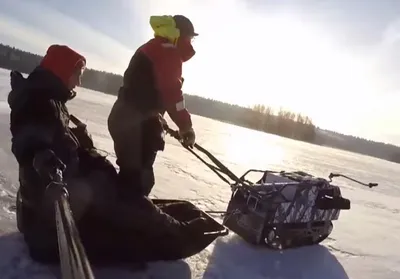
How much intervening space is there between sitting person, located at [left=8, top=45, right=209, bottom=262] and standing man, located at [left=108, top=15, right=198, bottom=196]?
28 centimetres

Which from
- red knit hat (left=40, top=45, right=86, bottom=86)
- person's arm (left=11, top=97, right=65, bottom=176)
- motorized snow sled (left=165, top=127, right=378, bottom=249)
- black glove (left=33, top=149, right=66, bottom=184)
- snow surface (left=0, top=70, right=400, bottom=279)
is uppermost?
red knit hat (left=40, top=45, right=86, bottom=86)

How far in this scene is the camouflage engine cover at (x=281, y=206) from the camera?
443 centimetres

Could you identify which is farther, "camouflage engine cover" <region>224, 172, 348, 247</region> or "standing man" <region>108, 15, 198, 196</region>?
"camouflage engine cover" <region>224, 172, 348, 247</region>

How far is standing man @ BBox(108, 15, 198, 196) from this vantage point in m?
3.95

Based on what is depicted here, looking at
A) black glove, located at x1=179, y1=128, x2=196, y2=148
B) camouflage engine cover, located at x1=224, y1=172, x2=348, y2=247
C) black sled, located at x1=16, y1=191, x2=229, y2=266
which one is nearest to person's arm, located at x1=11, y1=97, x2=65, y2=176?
black sled, located at x1=16, y1=191, x2=229, y2=266

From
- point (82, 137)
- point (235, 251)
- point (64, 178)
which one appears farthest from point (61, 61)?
point (235, 251)

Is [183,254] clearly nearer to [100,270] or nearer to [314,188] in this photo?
[100,270]

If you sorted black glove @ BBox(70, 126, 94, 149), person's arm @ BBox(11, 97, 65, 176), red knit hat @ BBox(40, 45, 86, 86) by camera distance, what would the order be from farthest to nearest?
black glove @ BBox(70, 126, 94, 149), red knit hat @ BBox(40, 45, 86, 86), person's arm @ BBox(11, 97, 65, 176)

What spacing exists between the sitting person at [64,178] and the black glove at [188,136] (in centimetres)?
88

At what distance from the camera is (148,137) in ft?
13.0

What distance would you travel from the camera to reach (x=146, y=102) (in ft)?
13.1

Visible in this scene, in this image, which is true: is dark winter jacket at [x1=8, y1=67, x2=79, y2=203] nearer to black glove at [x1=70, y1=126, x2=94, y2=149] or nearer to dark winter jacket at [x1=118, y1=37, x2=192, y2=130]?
black glove at [x1=70, y1=126, x2=94, y2=149]

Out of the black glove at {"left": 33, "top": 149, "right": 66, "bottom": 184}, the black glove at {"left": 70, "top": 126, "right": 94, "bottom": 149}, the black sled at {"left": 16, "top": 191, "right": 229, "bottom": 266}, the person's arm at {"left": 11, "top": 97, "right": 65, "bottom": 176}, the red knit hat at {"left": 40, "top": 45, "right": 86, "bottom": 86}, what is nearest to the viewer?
the black glove at {"left": 33, "top": 149, "right": 66, "bottom": 184}

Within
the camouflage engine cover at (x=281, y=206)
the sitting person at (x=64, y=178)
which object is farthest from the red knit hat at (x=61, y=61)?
the camouflage engine cover at (x=281, y=206)
